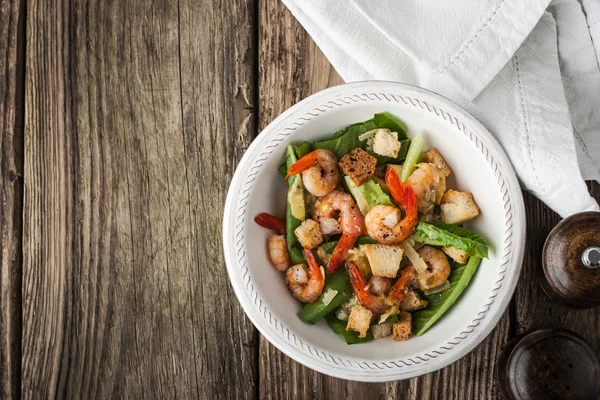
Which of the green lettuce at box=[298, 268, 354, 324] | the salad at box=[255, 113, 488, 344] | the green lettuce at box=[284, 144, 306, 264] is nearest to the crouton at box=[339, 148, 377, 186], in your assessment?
the salad at box=[255, 113, 488, 344]

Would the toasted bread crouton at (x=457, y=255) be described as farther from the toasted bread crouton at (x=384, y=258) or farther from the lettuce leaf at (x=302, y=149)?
the lettuce leaf at (x=302, y=149)

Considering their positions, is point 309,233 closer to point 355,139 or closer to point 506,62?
point 355,139

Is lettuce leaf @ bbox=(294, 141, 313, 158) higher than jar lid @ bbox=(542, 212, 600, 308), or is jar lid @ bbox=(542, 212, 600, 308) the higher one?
lettuce leaf @ bbox=(294, 141, 313, 158)

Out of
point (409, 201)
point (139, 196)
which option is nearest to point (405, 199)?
point (409, 201)

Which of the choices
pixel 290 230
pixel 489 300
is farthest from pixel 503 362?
pixel 290 230

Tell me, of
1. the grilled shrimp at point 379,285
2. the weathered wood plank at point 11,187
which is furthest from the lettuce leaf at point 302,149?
the weathered wood plank at point 11,187

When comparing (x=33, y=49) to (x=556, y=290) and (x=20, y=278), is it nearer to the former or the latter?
(x=20, y=278)

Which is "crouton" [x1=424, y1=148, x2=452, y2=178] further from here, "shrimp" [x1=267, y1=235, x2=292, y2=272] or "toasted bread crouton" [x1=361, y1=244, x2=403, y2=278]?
"shrimp" [x1=267, y1=235, x2=292, y2=272]
